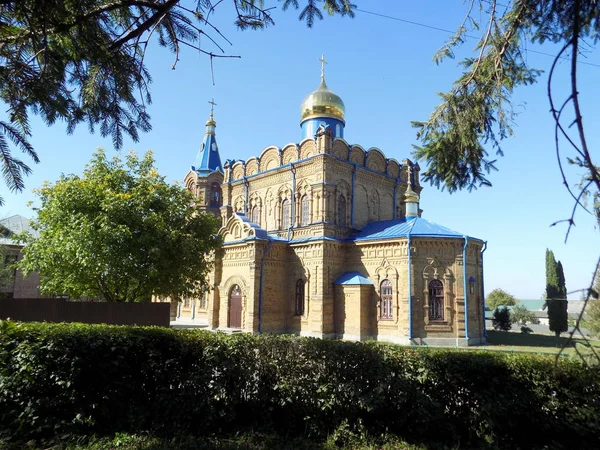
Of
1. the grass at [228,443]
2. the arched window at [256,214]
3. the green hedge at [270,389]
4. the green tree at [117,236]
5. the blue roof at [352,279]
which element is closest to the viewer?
the grass at [228,443]

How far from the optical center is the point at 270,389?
600cm

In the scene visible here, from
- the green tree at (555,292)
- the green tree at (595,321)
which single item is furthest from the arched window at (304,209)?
the green tree at (555,292)

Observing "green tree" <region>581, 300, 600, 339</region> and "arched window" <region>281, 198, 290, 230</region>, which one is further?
"arched window" <region>281, 198, 290, 230</region>

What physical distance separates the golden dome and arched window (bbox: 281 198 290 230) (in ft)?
20.6

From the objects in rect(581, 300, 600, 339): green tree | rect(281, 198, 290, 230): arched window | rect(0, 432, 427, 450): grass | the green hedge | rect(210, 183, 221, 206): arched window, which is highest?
rect(210, 183, 221, 206): arched window

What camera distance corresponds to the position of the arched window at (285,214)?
23516 mm

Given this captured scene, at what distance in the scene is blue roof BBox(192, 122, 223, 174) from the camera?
32.0 meters

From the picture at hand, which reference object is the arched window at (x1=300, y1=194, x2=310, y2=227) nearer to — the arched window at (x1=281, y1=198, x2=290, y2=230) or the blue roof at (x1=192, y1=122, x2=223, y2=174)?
the arched window at (x1=281, y1=198, x2=290, y2=230)

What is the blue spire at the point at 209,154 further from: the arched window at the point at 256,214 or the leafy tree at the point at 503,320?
the leafy tree at the point at 503,320

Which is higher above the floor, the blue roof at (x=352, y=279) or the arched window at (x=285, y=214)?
the arched window at (x=285, y=214)

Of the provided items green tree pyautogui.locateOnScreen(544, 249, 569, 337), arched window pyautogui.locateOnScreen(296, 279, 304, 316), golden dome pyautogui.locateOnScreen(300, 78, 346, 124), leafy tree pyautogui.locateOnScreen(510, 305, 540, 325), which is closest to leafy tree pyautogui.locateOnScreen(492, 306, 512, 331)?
green tree pyautogui.locateOnScreen(544, 249, 569, 337)

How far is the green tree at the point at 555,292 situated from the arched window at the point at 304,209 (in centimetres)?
1940

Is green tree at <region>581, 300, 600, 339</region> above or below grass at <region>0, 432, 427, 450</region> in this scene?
above

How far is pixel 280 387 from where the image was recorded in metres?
5.91
